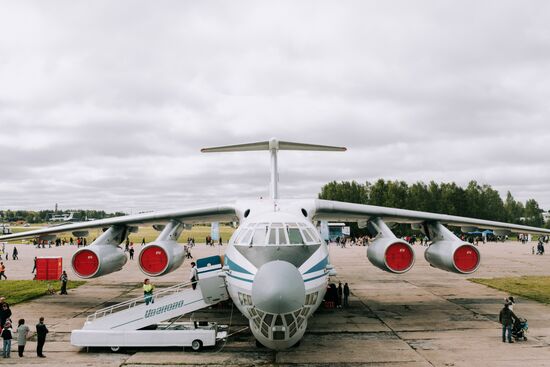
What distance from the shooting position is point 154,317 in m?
10.7

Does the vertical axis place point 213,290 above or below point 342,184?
below

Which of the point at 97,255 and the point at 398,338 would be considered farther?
the point at 97,255

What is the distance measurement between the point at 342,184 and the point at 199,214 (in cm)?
7278

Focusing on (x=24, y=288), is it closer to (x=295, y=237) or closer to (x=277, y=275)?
(x=295, y=237)

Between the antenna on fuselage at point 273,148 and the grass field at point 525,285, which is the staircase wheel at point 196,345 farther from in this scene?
the grass field at point 525,285

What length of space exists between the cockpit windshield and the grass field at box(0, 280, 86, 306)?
12081 mm

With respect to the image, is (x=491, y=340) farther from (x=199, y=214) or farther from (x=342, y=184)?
(x=342, y=184)

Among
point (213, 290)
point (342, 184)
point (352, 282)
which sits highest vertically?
point (342, 184)

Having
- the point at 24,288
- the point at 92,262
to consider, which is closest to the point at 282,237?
the point at 92,262

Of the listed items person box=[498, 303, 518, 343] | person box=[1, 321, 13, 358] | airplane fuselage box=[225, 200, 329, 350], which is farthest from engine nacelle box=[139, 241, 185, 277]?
person box=[498, 303, 518, 343]

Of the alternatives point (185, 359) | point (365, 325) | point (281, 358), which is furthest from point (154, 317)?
point (365, 325)

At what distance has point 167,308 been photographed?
35.4 feet

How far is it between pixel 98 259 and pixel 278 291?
8.53m

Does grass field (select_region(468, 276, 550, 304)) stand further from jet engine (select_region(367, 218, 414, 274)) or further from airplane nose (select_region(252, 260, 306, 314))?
airplane nose (select_region(252, 260, 306, 314))
